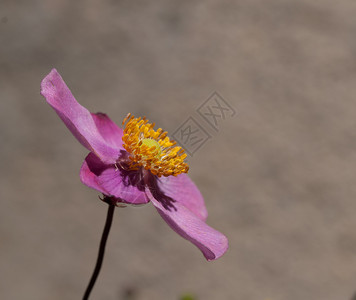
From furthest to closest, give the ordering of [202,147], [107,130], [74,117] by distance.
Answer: [202,147]
[107,130]
[74,117]

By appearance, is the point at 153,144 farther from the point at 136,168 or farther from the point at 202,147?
the point at 202,147

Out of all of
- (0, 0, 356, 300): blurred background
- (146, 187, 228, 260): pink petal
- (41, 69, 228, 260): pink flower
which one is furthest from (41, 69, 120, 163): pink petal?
(0, 0, 356, 300): blurred background

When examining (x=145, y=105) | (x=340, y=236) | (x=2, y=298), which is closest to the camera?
(x=340, y=236)

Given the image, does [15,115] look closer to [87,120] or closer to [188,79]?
[188,79]

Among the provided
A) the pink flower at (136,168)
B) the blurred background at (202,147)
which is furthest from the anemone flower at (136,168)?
the blurred background at (202,147)

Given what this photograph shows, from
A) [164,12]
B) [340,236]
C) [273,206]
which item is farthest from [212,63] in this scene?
[340,236]

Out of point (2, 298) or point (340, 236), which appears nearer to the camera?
point (340, 236)

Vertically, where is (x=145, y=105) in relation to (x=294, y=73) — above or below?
below

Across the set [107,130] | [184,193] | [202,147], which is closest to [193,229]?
[184,193]
